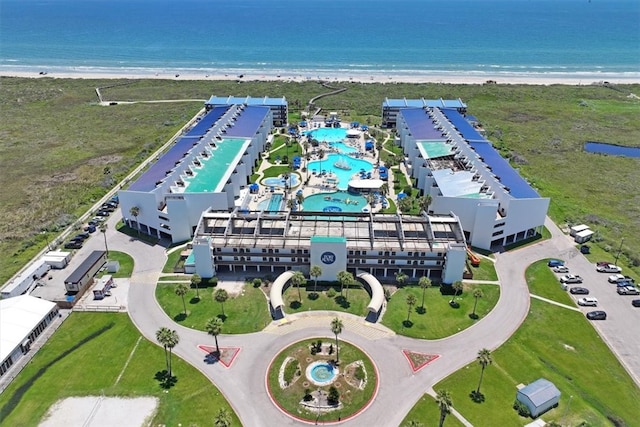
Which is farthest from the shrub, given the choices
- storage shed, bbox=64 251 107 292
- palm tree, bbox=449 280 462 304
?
storage shed, bbox=64 251 107 292

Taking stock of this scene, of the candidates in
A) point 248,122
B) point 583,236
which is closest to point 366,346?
point 583,236

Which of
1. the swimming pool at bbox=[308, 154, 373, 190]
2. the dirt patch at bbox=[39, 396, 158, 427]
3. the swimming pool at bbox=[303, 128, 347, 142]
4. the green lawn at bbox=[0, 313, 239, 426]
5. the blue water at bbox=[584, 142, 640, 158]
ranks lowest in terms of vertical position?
the dirt patch at bbox=[39, 396, 158, 427]

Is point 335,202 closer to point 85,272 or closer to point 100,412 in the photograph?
point 85,272

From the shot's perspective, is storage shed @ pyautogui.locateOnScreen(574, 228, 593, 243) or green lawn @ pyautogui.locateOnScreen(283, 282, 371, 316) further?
storage shed @ pyautogui.locateOnScreen(574, 228, 593, 243)

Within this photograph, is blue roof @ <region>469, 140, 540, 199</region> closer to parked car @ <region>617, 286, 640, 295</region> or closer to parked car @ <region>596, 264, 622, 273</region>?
parked car @ <region>596, 264, 622, 273</region>

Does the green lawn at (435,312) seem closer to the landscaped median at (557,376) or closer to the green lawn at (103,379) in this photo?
the landscaped median at (557,376)

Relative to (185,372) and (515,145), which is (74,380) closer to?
(185,372)
